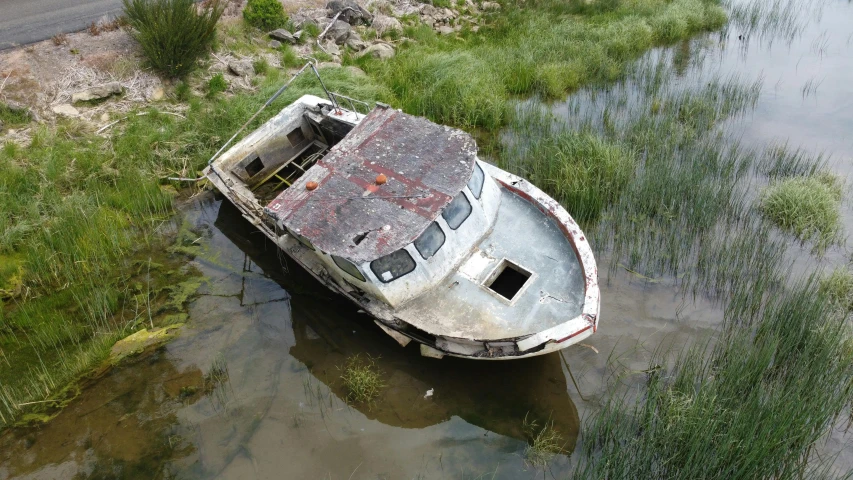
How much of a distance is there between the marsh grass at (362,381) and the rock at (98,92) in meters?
9.18

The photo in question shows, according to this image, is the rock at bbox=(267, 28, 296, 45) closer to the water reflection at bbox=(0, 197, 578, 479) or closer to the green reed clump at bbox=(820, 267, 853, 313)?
the water reflection at bbox=(0, 197, 578, 479)

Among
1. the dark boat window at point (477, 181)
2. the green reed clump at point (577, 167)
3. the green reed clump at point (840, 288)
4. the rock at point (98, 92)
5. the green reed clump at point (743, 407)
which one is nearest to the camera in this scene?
the green reed clump at point (743, 407)

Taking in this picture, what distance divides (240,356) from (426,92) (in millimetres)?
7803

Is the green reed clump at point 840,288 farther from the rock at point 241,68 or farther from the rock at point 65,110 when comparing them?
the rock at point 65,110

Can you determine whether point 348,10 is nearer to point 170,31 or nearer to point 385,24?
point 385,24

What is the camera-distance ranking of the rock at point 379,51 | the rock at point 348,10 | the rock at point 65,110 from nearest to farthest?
the rock at point 65,110
the rock at point 379,51
the rock at point 348,10

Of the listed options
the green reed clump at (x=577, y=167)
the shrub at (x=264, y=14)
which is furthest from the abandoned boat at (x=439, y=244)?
the shrub at (x=264, y=14)

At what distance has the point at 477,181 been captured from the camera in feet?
28.0

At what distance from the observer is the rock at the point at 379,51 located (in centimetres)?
1528

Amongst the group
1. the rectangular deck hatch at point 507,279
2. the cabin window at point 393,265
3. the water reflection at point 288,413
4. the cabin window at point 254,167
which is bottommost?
the water reflection at point 288,413

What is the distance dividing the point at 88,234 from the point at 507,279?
24.6 ft

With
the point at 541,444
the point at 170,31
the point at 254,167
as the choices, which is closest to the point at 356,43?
the point at 170,31

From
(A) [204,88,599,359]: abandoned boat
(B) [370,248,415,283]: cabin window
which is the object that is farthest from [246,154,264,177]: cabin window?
(B) [370,248,415,283]: cabin window

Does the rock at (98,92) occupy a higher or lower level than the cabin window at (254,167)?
higher
